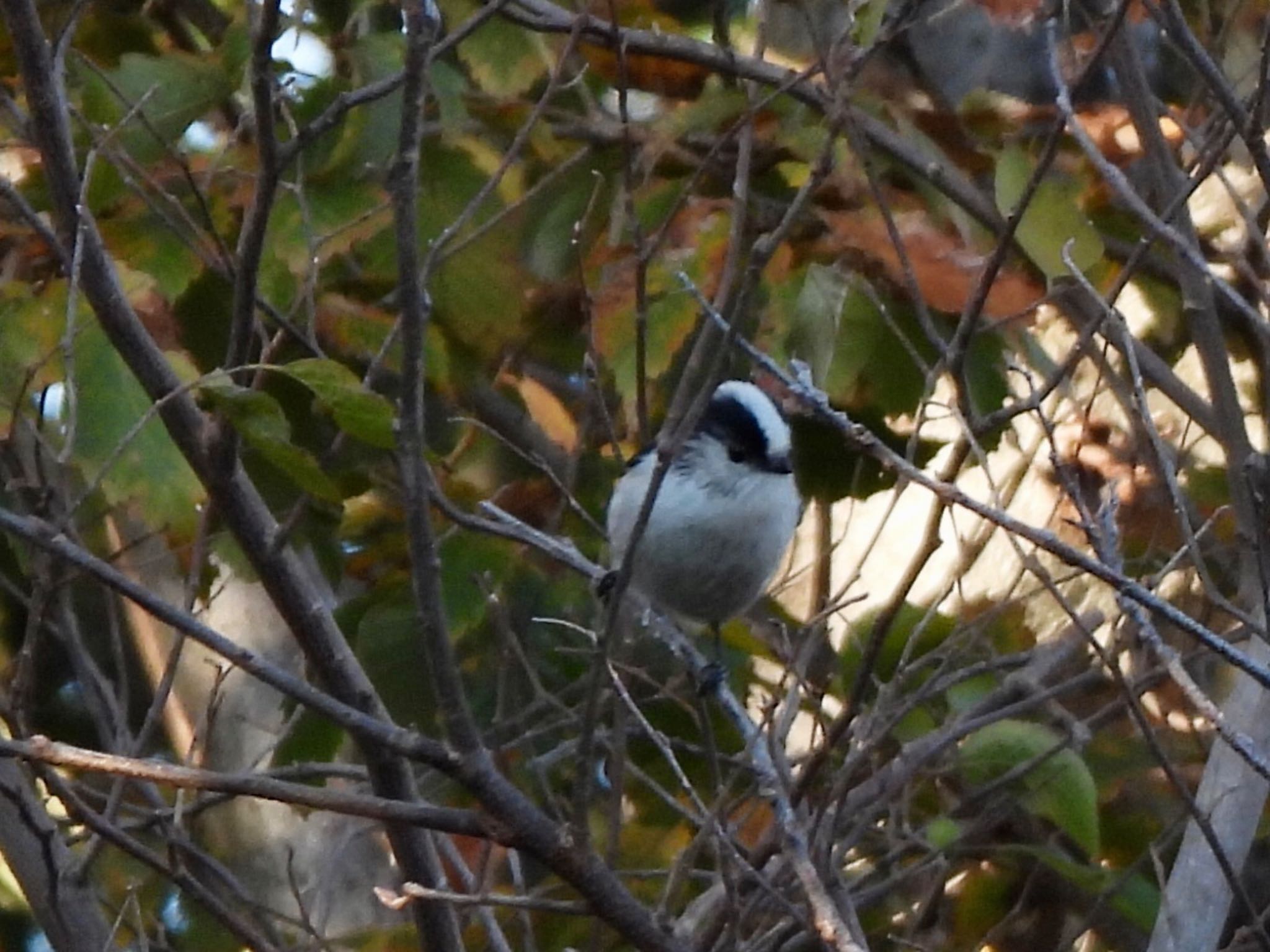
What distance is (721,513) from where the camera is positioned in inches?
107

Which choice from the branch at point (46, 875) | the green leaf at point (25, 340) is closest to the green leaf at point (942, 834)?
the branch at point (46, 875)

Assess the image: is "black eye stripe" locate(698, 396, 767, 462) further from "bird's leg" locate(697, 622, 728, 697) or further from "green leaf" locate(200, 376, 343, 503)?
"green leaf" locate(200, 376, 343, 503)

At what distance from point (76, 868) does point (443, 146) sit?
108cm

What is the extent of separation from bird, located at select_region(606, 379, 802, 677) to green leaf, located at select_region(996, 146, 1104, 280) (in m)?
0.59

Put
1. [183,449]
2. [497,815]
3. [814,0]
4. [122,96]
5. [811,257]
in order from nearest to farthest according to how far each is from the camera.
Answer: [497,815]
[183,449]
[122,96]
[811,257]
[814,0]

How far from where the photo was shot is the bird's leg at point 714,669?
239 cm

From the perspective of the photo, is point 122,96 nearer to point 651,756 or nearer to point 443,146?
point 443,146

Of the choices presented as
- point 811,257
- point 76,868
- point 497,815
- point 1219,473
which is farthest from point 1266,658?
point 76,868

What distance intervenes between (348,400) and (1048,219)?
113cm

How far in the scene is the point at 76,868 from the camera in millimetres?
2209

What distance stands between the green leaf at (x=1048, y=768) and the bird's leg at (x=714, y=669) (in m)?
0.36

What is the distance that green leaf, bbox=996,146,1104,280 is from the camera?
218cm

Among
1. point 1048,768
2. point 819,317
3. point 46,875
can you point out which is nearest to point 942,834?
point 1048,768

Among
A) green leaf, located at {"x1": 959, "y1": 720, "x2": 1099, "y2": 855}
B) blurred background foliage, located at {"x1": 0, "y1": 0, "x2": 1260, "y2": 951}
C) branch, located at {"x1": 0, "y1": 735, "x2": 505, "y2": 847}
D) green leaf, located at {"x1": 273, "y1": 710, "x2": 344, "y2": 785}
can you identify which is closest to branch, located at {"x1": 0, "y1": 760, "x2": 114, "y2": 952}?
blurred background foliage, located at {"x1": 0, "y1": 0, "x2": 1260, "y2": 951}
